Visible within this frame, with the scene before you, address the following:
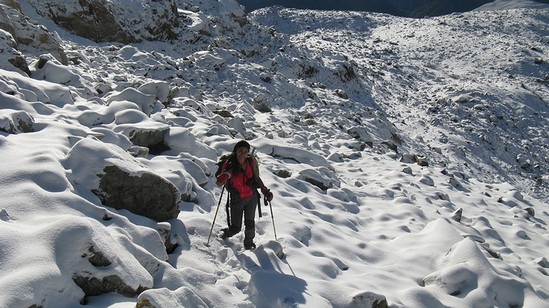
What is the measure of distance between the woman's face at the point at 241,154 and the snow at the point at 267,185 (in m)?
0.69

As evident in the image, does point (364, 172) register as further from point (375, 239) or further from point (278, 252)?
point (278, 252)

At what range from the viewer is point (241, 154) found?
5660mm

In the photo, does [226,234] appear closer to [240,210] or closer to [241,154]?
[240,210]

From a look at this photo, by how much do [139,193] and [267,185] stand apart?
3.66 meters

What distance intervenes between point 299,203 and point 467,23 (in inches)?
1829

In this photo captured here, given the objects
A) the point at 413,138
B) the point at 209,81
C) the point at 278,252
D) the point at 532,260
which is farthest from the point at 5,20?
the point at 413,138

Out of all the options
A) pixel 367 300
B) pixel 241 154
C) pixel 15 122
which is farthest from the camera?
pixel 15 122

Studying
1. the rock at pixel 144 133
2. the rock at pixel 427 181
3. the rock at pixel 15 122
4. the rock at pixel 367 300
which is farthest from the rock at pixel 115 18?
the rock at pixel 367 300

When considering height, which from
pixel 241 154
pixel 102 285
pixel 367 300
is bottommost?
pixel 367 300

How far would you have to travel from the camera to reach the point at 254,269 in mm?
5082

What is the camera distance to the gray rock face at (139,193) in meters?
5.02

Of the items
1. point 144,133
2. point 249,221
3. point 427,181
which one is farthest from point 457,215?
point 144,133

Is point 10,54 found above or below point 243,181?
above

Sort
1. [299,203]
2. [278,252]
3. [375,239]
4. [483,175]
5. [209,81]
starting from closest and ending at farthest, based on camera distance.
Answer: [278,252]
[375,239]
[299,203]
[209,81]
[483,175]
